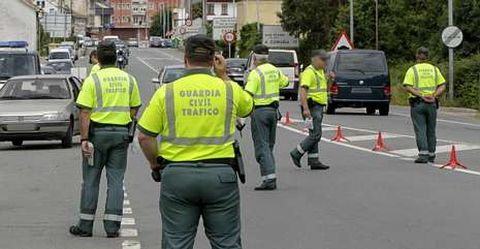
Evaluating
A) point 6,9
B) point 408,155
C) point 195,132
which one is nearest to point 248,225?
point 195,132

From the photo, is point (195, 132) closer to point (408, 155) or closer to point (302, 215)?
point (302, 215)

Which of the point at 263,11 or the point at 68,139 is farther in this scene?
the point at 263,11

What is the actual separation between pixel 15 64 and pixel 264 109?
18.8 metres

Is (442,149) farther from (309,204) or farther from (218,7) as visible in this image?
(218,7)

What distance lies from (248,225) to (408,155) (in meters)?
8.17

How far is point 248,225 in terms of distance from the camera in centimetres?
1059

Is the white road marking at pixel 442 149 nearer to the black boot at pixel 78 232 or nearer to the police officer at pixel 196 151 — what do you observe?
the black boot at pixel 78 232

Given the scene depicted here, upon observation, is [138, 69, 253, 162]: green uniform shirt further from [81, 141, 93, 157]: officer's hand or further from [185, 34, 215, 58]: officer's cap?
[81, 141, 93, 157]: officer's hand

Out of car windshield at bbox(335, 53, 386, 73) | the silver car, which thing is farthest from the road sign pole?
the silver car

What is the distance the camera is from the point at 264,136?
13.5 m

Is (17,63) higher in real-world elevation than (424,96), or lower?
higher

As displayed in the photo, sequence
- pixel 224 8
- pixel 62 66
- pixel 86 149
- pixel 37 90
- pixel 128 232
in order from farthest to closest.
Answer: pixel 224 8 → pixel 62 66 → pixel 37 90 → pixel 128 232 → pixel 86 149

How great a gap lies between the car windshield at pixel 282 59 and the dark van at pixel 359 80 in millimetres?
11948

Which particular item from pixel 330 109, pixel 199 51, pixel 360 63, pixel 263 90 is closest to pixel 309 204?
pixel 263 90
